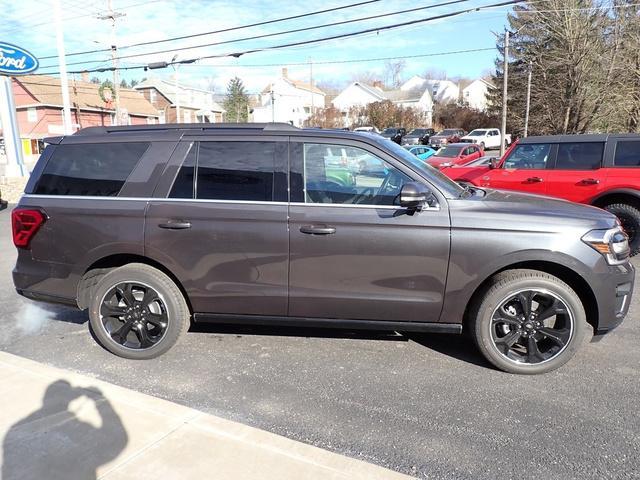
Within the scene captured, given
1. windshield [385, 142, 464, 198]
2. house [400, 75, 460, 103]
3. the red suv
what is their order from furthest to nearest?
1. house [400, 75, 460, 103]
2. the red suv
3. windshield [385, 142, 464, 198]

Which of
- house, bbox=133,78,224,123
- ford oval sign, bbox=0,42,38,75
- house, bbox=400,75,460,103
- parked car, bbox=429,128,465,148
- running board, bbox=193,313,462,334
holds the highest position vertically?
house, bbox=400,75,460,103

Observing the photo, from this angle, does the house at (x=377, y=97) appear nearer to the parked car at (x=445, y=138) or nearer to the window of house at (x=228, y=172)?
the parked car at (x=445, y=138)

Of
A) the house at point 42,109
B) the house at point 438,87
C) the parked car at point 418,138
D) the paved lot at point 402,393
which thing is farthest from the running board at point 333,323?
the house at point 438,87

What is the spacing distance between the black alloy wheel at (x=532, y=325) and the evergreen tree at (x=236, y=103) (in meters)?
72.0

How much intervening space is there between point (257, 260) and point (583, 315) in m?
2.37

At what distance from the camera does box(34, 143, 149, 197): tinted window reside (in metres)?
3.91

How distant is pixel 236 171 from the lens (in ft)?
12.3

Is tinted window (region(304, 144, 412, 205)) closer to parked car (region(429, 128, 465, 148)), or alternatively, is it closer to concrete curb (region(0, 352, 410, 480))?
concrete curb (region(0, 352, 410, 480))

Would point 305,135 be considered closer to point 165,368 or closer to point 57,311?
point 165,368

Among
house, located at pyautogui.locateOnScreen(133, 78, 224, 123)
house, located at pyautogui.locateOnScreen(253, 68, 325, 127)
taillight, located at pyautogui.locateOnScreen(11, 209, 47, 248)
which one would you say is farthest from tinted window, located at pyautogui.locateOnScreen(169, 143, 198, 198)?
house, located at pyautogui.locateOnScreen(253, 68, 325, 127)

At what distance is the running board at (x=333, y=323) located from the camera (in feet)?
11.9

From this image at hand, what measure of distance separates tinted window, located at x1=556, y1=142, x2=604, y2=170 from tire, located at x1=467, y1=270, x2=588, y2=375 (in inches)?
190

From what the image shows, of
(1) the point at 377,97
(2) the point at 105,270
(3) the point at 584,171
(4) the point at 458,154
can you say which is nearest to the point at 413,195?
(2) the point at 105,270

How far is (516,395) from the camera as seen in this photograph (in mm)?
3328
